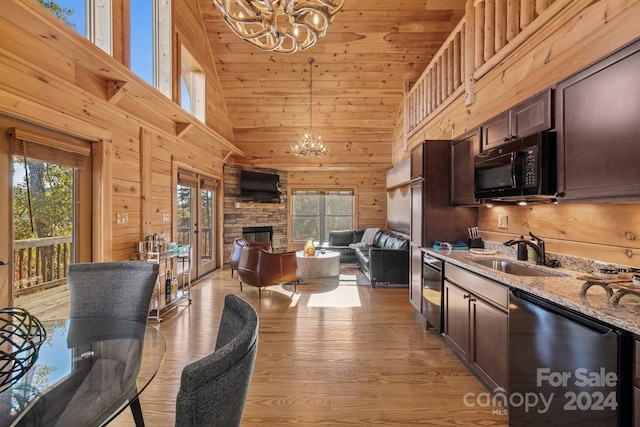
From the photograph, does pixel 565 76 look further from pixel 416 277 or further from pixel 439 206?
pixel 416 277

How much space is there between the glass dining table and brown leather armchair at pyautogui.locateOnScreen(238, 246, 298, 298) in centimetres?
244

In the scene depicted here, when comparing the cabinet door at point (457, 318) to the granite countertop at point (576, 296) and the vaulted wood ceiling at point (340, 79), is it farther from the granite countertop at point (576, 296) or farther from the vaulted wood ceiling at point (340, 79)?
the vaulted wood ceiling at point (340, 79)

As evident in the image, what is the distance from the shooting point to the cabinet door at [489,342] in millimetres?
1843

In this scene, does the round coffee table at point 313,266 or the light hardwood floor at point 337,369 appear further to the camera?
the round coffee table at point 313,266

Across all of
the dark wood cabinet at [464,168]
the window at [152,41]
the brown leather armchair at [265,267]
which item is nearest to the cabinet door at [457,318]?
the dark wood cabinet at [464,168]

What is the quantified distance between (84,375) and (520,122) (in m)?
3.14

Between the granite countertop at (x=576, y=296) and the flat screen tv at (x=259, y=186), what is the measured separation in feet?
18.2

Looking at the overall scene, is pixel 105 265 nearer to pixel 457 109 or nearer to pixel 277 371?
pixel 277 371

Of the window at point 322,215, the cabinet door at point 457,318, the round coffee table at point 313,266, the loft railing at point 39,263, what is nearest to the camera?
the loft railing at point 39,263

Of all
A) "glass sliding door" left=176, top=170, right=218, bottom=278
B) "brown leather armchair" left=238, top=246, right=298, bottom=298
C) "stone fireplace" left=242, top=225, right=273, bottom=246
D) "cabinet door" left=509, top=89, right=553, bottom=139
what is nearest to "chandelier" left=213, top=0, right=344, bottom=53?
"cabinet door" left=509, top=89, right=553, bottom=139

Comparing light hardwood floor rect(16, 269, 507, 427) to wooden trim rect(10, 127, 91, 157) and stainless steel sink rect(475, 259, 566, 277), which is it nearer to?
stainless steel sink rect(475, 259, 566, 277)

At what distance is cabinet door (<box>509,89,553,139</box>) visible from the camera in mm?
1859

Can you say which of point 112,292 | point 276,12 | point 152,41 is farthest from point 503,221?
point 152,41

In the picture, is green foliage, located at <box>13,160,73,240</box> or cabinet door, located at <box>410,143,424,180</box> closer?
green foliage, located at <box>13,160,73,240</box>
